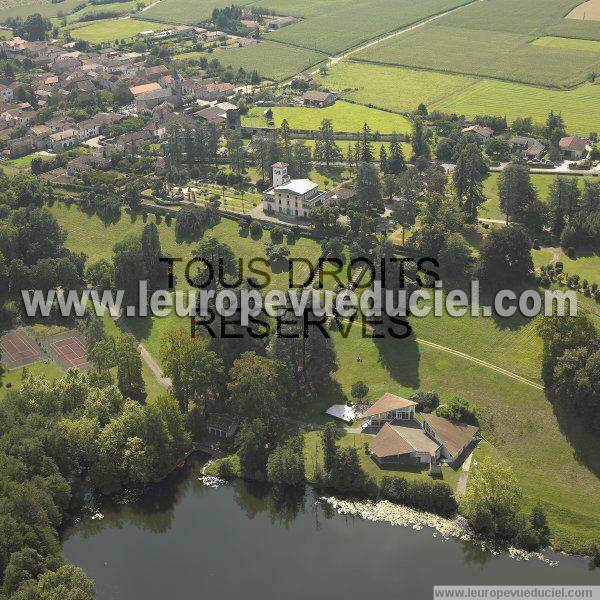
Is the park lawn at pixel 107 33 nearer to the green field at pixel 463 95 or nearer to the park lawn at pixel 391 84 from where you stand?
the park lawn at pixel 391 84

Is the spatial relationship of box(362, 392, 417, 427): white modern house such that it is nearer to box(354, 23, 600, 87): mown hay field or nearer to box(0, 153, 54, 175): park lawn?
box(0, 153, 54, 175): park lawn

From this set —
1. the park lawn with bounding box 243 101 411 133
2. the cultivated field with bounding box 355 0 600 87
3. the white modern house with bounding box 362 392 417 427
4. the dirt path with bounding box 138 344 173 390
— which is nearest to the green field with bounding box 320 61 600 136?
the park lawn with bounding box 243 101 411 133

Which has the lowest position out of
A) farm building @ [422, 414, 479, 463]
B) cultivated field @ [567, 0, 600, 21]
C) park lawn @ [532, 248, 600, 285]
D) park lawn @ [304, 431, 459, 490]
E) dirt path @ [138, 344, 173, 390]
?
park lawn @ [304, 431, 459, 490]

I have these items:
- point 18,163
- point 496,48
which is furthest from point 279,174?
point 496,48

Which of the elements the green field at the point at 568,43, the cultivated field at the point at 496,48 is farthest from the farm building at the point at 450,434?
the green field at the point at 568,43

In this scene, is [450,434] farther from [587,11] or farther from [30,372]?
[587,11]

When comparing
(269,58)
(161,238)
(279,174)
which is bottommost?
(161,238)
